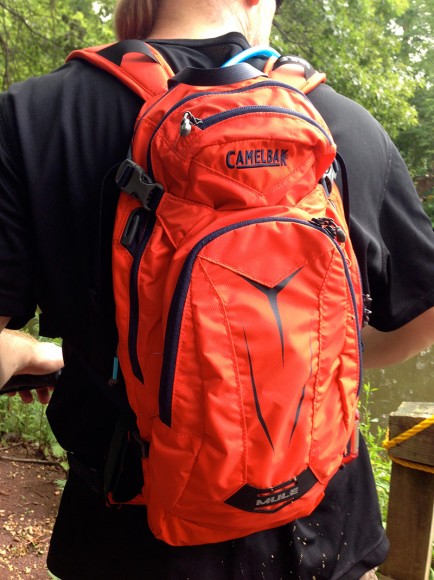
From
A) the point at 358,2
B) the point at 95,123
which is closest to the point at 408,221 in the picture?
the point at 95,123

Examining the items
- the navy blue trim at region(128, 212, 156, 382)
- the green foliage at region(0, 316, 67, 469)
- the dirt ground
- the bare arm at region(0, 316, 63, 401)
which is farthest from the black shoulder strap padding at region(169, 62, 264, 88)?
the green foliage at region(0, 316, 67, 469)

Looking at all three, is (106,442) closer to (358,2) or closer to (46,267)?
(46,267)

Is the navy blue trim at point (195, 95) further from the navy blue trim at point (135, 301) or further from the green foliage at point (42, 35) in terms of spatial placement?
the green foliage at point (42, 35)

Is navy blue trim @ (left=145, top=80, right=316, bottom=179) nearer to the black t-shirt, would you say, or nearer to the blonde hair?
the black t-shirt

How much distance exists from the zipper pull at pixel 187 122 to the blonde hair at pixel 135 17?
0.37 meters

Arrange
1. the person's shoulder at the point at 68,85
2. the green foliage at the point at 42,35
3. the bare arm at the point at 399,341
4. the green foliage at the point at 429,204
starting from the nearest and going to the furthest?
the person's shoulder at the point at 68,85, the bare arm at the point at 399,341, the green foliage at the point at 42,35, the green foliage at the point at 429,204

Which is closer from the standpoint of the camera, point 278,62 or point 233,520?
point 233,520

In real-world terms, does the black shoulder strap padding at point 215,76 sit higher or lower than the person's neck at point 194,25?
lower

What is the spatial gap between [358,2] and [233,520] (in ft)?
25.6

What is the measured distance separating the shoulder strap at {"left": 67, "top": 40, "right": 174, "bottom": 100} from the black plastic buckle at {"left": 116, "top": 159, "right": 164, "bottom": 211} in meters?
0.13

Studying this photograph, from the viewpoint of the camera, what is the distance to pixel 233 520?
890 millimetres

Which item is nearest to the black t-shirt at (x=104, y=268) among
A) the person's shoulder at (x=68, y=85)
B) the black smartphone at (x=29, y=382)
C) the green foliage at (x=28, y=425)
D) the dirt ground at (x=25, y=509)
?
the person's shoulder at (x=68, y=85)

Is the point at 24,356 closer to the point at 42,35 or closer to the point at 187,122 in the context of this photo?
the point at 187,122

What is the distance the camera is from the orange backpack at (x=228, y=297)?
848mm
